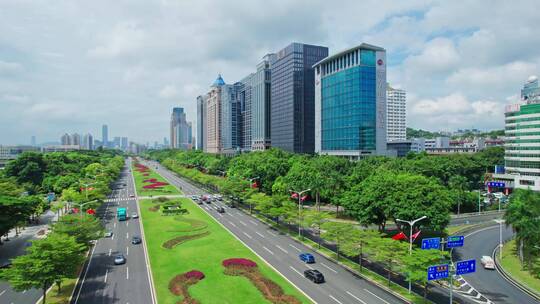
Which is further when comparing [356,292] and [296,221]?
[296,221]

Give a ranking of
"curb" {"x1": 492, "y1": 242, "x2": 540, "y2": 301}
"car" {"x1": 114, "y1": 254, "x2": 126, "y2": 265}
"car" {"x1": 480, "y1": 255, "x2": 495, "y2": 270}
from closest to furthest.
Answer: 1. "curb" {"x1": 492, "y1": 242, "x2": 540, "y2": 301}
2. "car" {"x1": 114, "y1": 254, "x2": 126, "y2": 265}
3. "car" {"x1": 480, "y1": 255, "x2": 495, "y2": 270}

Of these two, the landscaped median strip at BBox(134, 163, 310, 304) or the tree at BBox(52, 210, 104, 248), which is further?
the tree at BBox(52, 210, 104, 248)

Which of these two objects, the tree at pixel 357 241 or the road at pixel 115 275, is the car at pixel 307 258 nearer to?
the tree at pixel 357 241

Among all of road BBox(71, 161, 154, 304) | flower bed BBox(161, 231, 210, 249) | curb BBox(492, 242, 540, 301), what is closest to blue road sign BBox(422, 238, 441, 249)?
curb BBox(492, 242, 540, 301)

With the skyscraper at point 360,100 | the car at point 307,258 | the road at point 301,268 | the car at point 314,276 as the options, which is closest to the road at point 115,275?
the road at point 301,268

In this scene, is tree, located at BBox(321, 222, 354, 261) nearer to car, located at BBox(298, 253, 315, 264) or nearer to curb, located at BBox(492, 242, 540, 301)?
A: car, located at BBox(298, 253, 315, 264)

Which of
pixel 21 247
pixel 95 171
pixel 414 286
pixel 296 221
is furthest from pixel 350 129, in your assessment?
pixel 21 247

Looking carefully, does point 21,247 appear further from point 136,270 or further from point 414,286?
point 414,286

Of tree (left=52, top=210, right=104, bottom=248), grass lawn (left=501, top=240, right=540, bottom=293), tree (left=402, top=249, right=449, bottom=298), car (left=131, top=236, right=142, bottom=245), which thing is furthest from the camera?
car (left=131, top=236, right=142, bottom=245)
